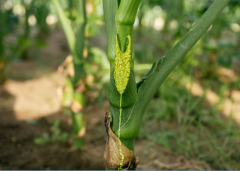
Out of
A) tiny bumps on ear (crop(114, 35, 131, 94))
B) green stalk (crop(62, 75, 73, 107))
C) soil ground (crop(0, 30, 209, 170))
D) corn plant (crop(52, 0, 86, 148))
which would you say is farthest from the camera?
green stalk (crop(62, 75, 73, 107))

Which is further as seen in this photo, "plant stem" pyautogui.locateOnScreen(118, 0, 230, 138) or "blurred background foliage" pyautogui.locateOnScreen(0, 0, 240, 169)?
"blurred background foliage" pyautogui.locateOnScreen(0, 0, 240, 169)

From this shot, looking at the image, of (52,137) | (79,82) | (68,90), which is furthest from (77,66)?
(52,137)

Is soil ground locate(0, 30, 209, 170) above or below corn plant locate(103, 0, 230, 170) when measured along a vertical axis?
below

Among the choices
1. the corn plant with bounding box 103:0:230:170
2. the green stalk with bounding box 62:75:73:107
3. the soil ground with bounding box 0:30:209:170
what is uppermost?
the corn plant with bounding box 103:0:230:170

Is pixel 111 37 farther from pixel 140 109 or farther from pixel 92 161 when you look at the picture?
pixel 92 161

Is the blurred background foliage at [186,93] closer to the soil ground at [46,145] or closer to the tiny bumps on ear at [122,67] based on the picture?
the soil ground at [46,145]

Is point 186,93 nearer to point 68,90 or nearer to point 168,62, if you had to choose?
point 68,90

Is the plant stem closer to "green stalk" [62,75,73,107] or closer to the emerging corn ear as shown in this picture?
the emerging corn ear

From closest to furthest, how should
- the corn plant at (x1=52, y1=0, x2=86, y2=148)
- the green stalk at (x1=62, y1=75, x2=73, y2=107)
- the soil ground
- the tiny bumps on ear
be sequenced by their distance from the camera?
the tiny bumps on ear
the corn plant at (x1=52, y1=0, x2=86, y2=148)
the soil ground
the green stalk at (x1=62, y1=75, x2=73, y2=107)

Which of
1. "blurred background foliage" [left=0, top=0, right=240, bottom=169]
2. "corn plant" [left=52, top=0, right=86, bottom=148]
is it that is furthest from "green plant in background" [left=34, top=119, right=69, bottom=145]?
"blurred background foliage" [left=0, top=0, right=240, bottom=169]
